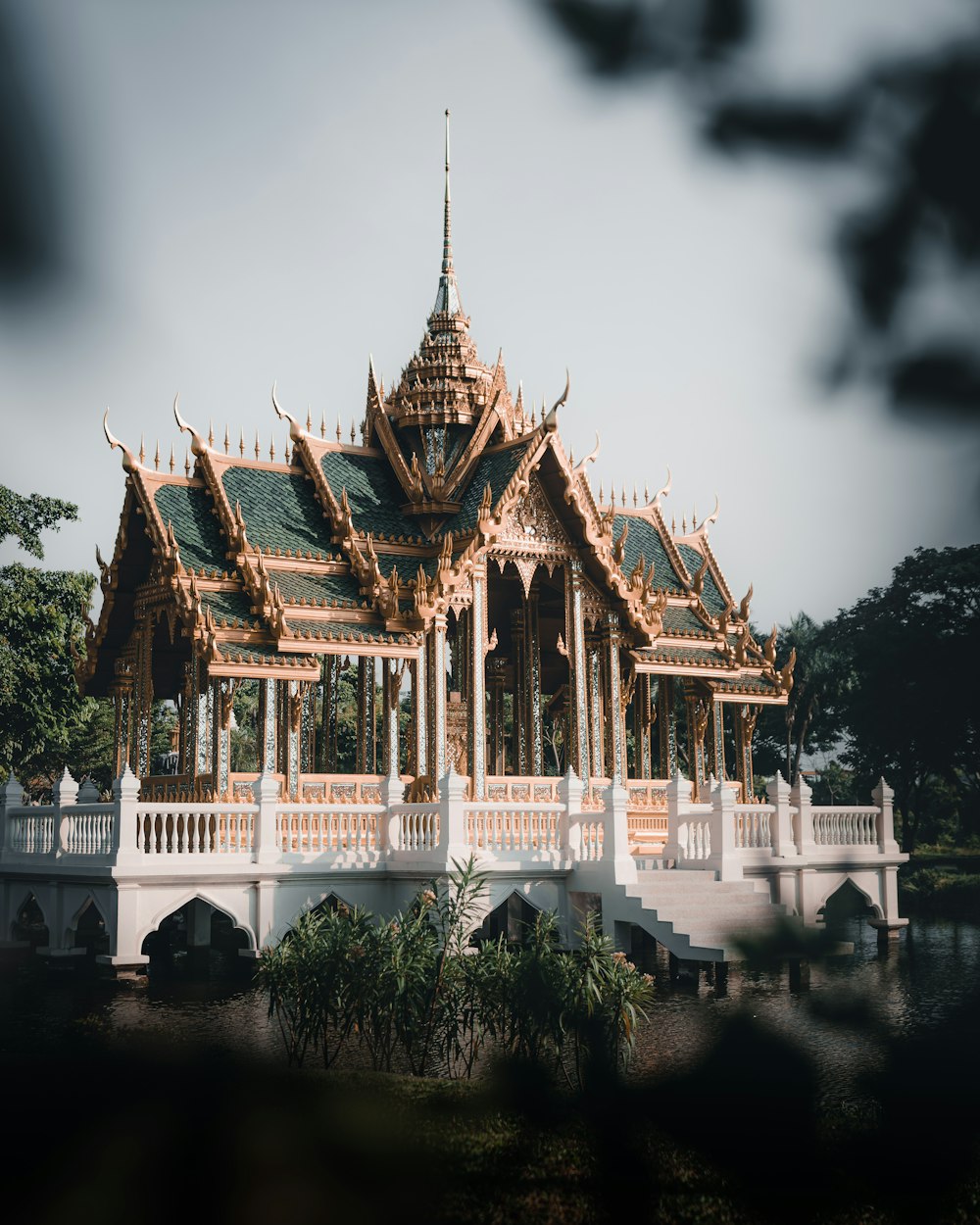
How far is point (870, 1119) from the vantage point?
2.00 meters

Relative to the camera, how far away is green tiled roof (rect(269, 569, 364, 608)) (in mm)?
18391

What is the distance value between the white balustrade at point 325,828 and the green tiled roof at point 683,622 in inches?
251

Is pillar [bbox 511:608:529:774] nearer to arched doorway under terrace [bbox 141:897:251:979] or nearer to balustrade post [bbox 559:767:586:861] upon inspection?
balustrade post [bbox 559:767:586:861]

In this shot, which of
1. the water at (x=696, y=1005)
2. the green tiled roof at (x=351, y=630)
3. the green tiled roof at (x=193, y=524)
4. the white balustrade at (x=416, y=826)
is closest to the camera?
the water at (x=696, y=1005)

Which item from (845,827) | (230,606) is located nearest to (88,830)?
(230,606)

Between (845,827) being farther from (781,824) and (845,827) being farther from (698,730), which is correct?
(698,730)

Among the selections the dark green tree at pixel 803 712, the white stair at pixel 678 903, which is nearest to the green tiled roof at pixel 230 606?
the white stair at pixel 678 903

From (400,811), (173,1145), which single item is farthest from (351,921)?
(173,1145)

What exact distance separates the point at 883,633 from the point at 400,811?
19.8 metres

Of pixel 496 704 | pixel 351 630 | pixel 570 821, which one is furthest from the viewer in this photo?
pixel 496 704

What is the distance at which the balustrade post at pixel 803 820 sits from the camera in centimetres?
1880

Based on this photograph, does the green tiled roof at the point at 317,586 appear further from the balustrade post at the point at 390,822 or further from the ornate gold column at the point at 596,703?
the ornate gold column at the point at 596,703

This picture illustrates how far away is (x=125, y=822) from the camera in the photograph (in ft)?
49.1

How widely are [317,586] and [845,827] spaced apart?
8121 mm
